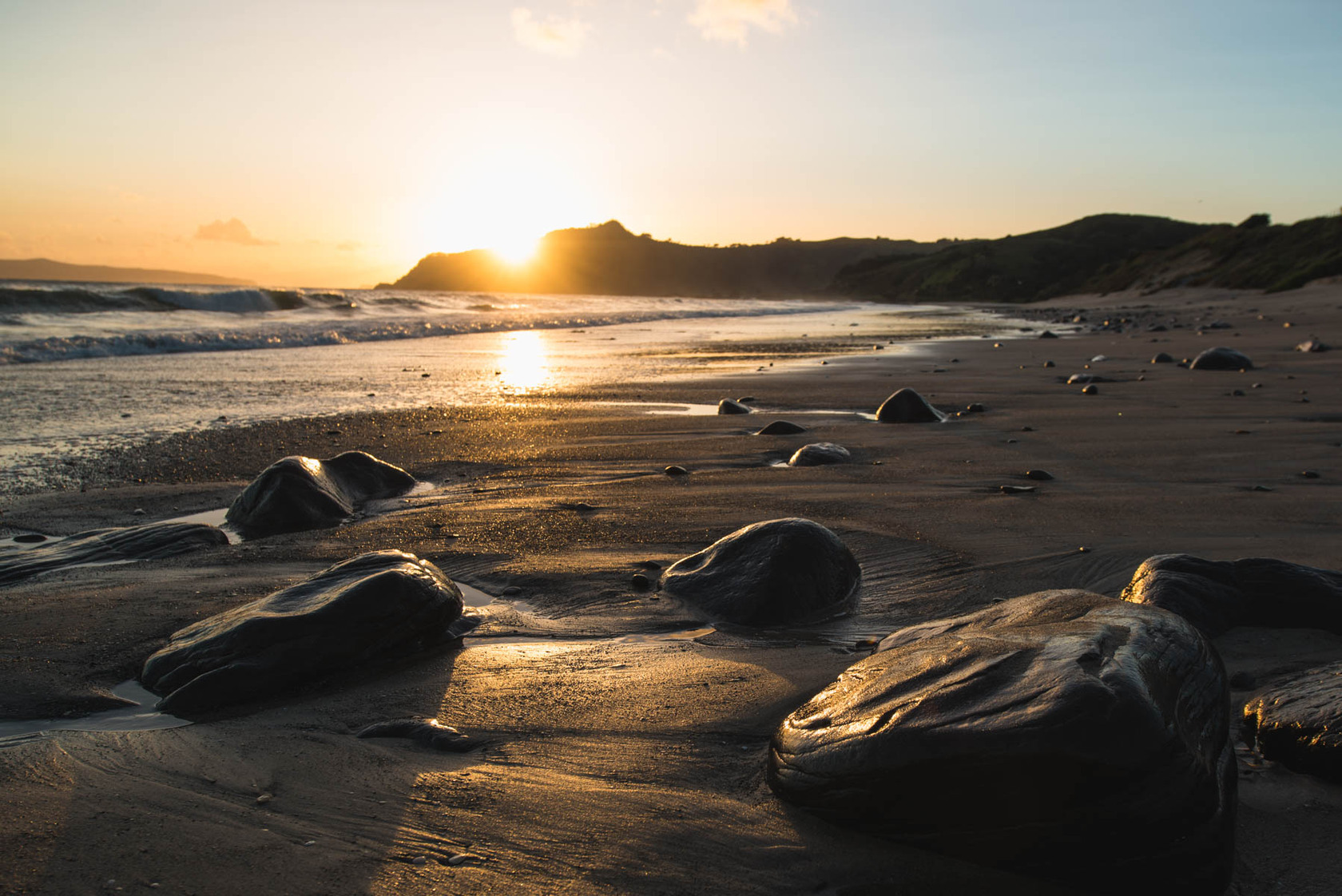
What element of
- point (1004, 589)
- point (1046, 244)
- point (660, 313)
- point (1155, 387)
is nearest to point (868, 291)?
point (1046, 244)

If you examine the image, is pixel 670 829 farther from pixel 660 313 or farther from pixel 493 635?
pixel 660 313

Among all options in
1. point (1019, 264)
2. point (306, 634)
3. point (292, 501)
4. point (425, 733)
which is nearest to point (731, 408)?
point (292, 501)

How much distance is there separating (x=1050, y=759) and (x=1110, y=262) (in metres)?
67.4

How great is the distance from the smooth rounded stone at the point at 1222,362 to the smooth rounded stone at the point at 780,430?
5390 mm

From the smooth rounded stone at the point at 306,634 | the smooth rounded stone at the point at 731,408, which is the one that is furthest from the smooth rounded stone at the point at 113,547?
the smooth rounded stone at the point at 731,408

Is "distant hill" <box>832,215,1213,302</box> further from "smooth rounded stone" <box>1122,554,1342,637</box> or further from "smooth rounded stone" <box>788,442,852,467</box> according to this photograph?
"smooth rounded stone" <box>1122,554,1342,637</box>

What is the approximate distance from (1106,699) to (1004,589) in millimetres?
1464

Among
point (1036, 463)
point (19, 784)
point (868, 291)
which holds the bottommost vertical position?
point (19, 784)

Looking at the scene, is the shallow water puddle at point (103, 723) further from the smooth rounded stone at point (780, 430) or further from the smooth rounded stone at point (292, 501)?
the smooth rounded stone at point (780, 430)

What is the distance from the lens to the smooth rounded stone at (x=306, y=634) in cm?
218

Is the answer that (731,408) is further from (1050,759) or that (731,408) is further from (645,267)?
(645,267)

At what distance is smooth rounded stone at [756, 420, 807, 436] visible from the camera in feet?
18.6

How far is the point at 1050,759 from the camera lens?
1368 mm

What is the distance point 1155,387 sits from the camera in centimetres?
740
